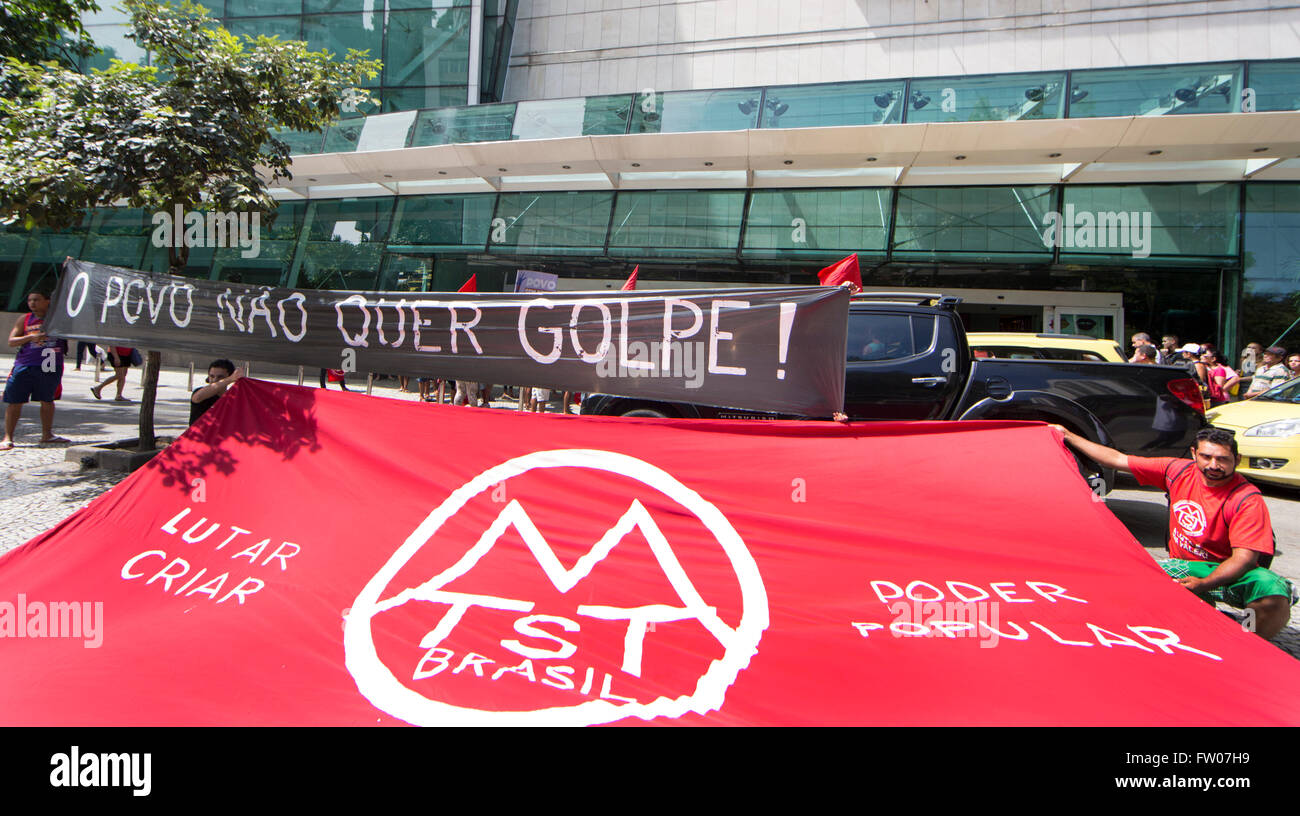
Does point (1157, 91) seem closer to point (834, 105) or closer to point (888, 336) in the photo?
point (834, 105)

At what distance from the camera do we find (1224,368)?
11.5 meters

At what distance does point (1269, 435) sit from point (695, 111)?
12.1 metres

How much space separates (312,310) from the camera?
4719 millimetres

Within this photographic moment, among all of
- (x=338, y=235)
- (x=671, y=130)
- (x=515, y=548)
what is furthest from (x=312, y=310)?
(x=338, y=235)

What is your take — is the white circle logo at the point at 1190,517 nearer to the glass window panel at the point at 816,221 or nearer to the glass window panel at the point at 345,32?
the glass window panel at the point at 816,221

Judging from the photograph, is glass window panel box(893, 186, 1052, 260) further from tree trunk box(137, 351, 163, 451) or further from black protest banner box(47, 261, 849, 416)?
tree trunk box(137, 351, 163, 451)

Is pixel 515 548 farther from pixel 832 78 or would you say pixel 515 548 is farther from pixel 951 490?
pixel 832 78

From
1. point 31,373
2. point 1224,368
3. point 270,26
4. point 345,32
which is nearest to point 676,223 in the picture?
point 1224,368

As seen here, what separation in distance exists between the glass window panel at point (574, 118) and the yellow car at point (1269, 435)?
40.8 ft

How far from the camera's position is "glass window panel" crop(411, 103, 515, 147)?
16.8 metres

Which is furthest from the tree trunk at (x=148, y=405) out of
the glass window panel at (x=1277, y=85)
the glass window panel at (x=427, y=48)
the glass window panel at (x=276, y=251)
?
the glass window panel at (x=1277, y=85)

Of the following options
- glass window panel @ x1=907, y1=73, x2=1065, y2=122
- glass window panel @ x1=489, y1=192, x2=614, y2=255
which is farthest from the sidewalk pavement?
glass window panel @ x1=907, y1=73, x2=1065, y2=122

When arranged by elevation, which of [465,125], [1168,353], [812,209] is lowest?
[1168,353]

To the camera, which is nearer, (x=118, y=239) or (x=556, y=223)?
(x=556, y=223)
